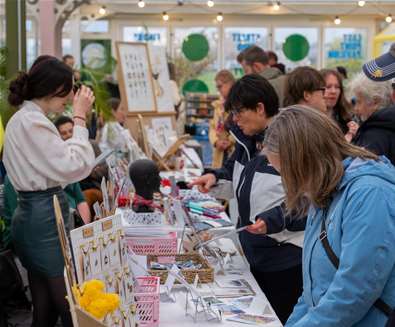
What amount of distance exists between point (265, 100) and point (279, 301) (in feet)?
2.86

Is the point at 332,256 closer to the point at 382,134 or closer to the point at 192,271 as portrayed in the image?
the point at 192,271


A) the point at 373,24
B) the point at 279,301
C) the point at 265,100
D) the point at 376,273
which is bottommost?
the point at 279,301

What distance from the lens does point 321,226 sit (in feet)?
5.40

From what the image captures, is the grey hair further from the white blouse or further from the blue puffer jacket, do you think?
Answer: the blue puffer jacket

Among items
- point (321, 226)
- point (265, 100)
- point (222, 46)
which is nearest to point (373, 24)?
point (222, 46)

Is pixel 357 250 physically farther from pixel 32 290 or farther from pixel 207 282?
pixel 32 290

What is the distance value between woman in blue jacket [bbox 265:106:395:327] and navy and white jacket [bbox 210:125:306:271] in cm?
71

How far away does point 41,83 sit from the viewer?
8.49 ft

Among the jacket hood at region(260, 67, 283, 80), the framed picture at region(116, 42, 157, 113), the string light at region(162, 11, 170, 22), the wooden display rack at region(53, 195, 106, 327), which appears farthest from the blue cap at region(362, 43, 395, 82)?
the string light at region(162, 11, 170, 22)

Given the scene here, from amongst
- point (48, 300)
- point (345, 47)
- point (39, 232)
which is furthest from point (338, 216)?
point (345, 47)

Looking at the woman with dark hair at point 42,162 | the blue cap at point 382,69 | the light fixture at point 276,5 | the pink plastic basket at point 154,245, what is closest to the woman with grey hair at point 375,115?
the blue cap at point 382,69

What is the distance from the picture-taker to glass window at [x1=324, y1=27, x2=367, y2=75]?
14570 millimetres

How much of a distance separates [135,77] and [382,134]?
122 inches

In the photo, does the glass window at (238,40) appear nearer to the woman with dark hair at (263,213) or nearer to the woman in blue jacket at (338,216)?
the woman with dark hair at (263,213)
